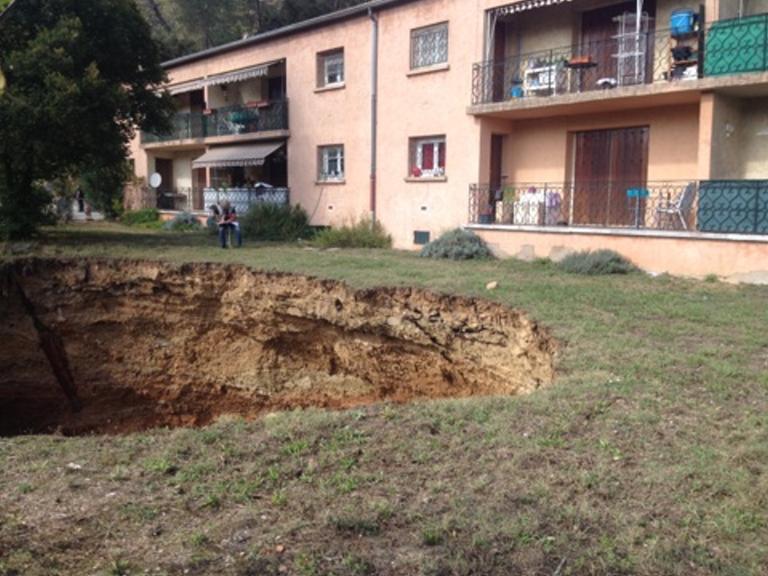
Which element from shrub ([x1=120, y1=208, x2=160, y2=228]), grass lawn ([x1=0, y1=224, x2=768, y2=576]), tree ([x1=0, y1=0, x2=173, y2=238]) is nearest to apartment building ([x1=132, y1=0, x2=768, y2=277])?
tree ([x1=0, y1=0, x2=173, y2=238])

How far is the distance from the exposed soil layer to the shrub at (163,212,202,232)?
11.5 meters

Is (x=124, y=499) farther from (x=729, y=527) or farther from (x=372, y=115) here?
(x=372, y=115)

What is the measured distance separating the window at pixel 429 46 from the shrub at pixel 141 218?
14.4 meters

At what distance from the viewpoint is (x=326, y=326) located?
12.8 meters

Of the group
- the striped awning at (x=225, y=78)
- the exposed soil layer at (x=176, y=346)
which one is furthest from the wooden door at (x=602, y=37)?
the striped awning at (x=225, y=78)

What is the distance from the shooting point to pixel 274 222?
72.9 feet

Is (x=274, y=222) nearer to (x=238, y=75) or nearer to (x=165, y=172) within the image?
(x=238, y=75)

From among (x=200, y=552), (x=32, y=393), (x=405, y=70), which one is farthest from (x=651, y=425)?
(x=405, y=70)

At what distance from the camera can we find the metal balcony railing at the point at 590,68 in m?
14.7

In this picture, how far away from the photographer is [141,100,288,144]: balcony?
2408 centimetres

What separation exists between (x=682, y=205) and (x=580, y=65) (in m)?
3.93

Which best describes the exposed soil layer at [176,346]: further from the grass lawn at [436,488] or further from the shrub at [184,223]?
the shrub at [184,223]

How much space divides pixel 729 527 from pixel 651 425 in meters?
1.62

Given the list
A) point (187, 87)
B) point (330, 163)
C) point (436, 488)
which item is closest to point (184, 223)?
point (187, 87)
